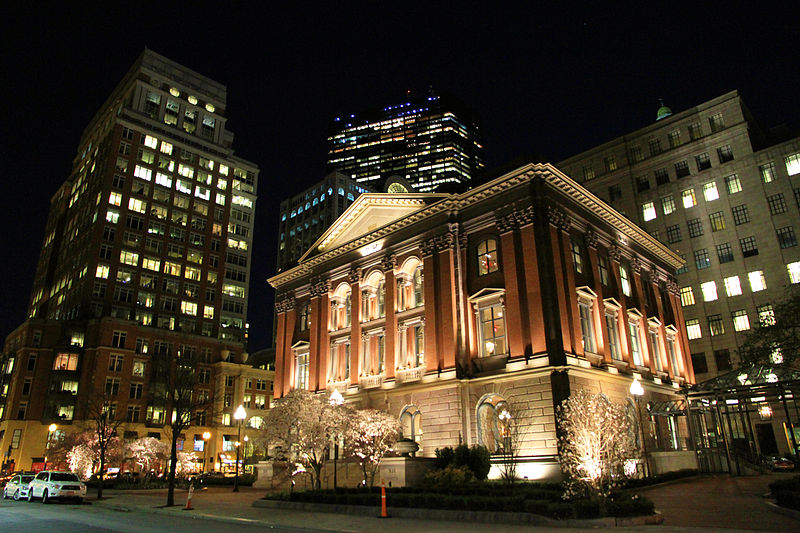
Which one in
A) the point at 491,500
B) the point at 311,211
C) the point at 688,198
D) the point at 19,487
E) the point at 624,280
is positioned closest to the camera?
the point at 491,500

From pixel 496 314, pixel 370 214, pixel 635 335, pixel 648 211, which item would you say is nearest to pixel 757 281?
pixel 648 211

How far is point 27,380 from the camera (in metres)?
74.9

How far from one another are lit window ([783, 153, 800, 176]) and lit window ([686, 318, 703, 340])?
17850 millimetres

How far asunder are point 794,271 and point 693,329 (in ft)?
36.1

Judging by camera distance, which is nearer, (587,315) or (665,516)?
(665,516)

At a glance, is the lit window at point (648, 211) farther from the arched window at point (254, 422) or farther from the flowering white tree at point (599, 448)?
the arched window at point (254, 422)

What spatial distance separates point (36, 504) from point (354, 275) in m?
26.9

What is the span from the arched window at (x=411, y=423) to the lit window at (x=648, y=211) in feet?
139

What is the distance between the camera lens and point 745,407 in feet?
129

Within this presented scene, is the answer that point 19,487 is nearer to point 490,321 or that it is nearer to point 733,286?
point 490,321

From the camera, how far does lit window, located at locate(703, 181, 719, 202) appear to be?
200ft

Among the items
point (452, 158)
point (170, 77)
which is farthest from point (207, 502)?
point (452, 158)

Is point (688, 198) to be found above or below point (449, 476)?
above

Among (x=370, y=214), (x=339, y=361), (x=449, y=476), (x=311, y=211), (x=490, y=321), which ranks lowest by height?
(x=449, y=476)
